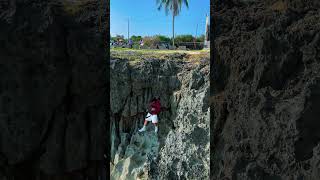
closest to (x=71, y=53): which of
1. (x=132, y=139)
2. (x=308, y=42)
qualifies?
(x=308, y=42)

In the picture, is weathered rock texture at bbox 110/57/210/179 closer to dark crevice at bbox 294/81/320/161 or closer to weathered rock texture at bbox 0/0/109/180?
weathered rock texture at bbox 0/0/109/180

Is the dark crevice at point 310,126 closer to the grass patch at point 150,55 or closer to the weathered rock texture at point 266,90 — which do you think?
the weathered rock texture at point 266,90

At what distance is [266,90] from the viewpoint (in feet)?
5.58

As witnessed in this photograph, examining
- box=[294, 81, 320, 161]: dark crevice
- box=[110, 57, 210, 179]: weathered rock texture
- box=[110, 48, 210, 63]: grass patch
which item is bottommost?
box=[110, 57, 210, 179]: weathered rock texture

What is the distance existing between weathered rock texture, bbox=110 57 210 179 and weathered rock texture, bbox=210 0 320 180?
309 inches

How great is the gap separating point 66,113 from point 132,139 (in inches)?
524

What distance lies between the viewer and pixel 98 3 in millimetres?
1872

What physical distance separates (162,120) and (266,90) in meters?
14.2

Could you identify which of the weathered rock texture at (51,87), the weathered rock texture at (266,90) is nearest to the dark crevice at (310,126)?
the weathered rock texture at (266,90)

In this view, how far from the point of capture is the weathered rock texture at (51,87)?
5.84 feet

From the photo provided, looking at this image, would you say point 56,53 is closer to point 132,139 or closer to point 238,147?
point 238,147

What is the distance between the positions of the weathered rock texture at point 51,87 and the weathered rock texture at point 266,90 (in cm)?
53

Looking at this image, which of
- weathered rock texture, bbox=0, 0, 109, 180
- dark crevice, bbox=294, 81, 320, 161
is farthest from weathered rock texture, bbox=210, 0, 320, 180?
weathered rock texture, bbox=0, 0, 109, 180

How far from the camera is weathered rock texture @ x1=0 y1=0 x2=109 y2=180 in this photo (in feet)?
5.84
